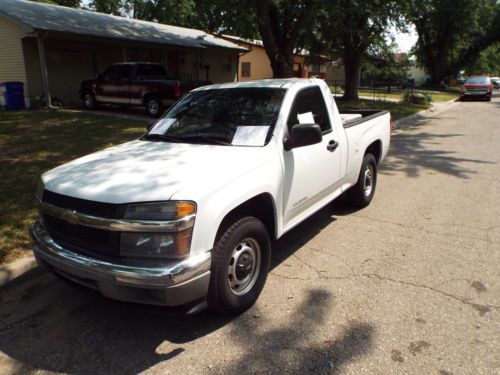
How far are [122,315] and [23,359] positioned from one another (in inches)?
29.2

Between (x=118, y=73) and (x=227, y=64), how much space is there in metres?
14.2

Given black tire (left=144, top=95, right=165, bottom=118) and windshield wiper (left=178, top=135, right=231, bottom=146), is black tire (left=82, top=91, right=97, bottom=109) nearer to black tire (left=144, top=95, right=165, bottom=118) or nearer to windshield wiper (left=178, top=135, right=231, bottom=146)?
black tire (left=144, top=95, right=165, bottom=118)

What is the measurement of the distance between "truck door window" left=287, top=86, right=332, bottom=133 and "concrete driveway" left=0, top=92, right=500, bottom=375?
1.33 meters

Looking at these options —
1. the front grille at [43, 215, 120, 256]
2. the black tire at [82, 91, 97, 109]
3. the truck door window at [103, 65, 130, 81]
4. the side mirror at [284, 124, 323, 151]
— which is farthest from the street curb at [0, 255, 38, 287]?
the black tire at [82, 91, 97, 109]

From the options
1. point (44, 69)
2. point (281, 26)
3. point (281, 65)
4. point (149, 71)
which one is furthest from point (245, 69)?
point (44, 69)

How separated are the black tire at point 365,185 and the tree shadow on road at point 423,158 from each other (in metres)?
2.21

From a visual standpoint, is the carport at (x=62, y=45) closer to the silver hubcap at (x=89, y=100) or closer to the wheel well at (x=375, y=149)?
the silver hubcap at (x=89, y=100)

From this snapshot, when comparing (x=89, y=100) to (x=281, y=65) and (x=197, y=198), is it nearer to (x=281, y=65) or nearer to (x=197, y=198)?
(x=281, y=65)

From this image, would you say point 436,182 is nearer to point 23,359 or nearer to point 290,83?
point 290,83

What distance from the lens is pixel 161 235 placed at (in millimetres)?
2684

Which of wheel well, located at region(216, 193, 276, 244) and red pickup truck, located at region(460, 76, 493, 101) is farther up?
red pickup truck, located at region(460, 76, 493, 101)

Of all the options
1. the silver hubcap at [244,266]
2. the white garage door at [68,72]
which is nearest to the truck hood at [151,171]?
the silver hubcap at [244,266]

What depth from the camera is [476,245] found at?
4527 mm

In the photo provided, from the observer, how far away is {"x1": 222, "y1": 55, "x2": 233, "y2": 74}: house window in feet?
91.2
